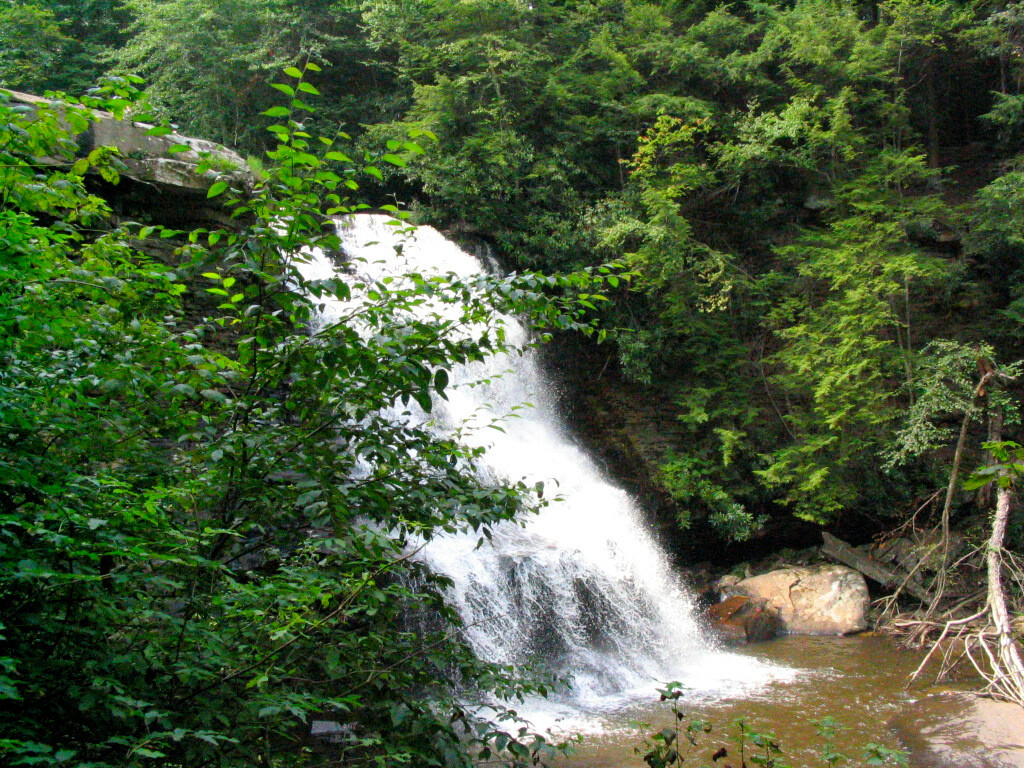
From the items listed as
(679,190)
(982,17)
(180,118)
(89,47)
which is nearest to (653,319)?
(679,190)

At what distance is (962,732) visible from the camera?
5676 mm

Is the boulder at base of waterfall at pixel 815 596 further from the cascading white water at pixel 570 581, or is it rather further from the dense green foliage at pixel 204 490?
the dense green foliage at pixel 204 490

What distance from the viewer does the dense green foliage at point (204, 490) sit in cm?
185

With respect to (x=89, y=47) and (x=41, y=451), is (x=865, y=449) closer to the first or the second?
(x=41, y=451)

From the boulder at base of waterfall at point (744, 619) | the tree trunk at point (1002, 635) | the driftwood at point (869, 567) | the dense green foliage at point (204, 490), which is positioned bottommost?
Answer: the boulder at base of waterfall at point (744, 619)

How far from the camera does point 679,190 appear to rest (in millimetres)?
11125

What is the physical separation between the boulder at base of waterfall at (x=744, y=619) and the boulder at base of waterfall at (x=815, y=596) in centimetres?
22

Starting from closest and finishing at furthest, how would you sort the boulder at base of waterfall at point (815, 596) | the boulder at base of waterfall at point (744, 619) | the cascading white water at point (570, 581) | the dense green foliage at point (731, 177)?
the cascading white water at point (570, 581)
the boulder at base of waterfall at point (744, 619)
the boulder at base of waterfall at point (815, 596)
the dense green foliage at point (731, 177)

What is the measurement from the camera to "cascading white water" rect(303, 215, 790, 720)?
285 inches

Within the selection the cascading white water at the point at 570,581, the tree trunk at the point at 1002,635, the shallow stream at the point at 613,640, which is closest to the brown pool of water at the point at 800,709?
the shallow stream at the point at 613,640

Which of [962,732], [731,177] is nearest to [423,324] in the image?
[962,732]

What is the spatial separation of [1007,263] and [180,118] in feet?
53.7

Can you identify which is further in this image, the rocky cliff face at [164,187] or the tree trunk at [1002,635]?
the rocky cliff face at [164,187]

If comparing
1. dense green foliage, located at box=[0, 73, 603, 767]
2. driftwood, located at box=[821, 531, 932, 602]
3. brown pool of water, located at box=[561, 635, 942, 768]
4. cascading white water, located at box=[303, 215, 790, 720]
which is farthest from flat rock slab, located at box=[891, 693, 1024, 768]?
dense green foliage, located at box=[0, 73, 603, 767]
